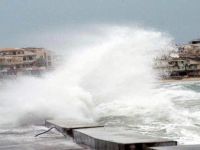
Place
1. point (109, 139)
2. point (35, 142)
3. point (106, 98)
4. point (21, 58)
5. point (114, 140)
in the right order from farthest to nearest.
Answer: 1. point (21, 58)
2. point (106, 98)
3. point (35, 142)
4. point (109, 139)
5. point (114, 140)

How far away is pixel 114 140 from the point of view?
27.6 feet

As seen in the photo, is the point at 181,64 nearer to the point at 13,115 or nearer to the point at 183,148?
the point at 13,115

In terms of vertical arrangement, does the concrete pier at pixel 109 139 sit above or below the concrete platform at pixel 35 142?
above

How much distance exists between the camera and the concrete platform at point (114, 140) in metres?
8.00

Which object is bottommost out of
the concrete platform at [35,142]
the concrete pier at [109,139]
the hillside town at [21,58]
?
the concrete platform at [35,142]

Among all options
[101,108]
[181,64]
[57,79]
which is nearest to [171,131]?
[101,108]

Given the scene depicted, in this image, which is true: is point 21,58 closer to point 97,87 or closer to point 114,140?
point 97,87

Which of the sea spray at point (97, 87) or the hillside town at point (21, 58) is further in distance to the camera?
the hillside town at point (21, 58)

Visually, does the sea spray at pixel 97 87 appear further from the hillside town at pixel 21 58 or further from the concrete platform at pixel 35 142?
the hillside town at pixel 21 58

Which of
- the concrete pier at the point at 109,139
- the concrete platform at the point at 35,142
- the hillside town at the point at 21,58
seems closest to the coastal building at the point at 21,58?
the hillside town at the point at 21,58

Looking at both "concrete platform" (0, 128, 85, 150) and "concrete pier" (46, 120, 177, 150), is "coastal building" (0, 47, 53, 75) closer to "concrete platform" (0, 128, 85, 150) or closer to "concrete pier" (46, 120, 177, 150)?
"concrete platform" (0, 128, 85, 150)

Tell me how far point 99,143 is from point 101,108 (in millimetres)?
11032

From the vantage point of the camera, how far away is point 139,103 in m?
20.8

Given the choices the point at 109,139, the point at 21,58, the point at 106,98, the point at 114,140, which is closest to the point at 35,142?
the point at 109,139
